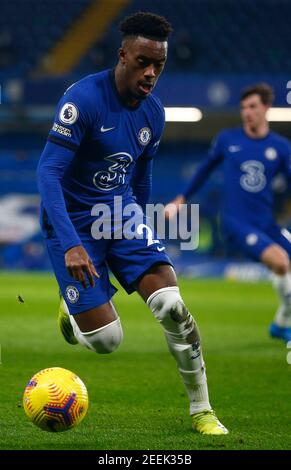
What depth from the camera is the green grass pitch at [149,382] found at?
4.70 meters

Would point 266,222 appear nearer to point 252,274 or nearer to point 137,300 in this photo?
point 137,300

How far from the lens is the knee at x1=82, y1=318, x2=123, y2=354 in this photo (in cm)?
534

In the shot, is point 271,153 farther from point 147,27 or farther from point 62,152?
point 62,152

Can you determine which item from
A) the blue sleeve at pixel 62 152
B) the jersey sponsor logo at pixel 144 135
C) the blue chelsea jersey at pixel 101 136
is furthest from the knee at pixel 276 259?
the blue sleeve at pixel 62 152

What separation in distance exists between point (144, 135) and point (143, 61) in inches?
20.3

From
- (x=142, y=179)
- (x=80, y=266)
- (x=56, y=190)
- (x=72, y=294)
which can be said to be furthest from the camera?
(x=142, y=179)

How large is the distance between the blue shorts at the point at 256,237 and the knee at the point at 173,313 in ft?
13.6

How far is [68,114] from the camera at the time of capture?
492 centimetres

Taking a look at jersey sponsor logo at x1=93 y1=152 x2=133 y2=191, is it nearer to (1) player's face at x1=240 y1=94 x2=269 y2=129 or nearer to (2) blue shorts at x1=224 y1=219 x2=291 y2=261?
(2) blue shorts at x1=224 y1=219 x2=291 y2=261

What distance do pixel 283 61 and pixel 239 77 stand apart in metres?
1.85

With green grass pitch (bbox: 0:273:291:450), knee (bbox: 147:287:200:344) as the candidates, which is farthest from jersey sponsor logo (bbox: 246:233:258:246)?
knee (bbox: 147:287:200:344)

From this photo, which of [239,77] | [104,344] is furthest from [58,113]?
[239,77]

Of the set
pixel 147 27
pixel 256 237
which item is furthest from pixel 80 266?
pixel 256 237

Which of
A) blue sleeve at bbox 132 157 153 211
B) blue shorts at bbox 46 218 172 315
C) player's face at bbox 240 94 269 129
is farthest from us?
player's face at bbox 240 94 269 129
